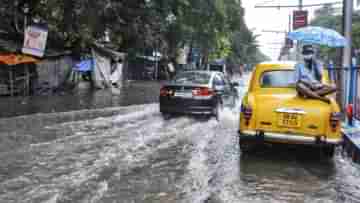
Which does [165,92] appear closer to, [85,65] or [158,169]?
[158,169]

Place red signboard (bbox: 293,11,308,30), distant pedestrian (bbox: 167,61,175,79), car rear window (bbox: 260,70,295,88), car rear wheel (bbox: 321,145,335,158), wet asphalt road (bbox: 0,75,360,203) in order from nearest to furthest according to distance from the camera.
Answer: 1. wet asphalt road (bbox: 0,75,360,203)
2. car rear wheel (bbox: 321,145,335,158)
3. car rear window (bbox: 260,70,295,88)
4. red signboard (bbox: 293,11,308,30)
5. distant pedestrian (bbox: 167,61,175,79)

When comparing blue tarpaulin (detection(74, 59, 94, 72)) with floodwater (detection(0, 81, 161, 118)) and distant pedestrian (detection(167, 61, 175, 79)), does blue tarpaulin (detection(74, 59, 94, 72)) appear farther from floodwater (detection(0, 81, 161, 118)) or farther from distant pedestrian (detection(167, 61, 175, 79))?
distant pedestrian (detection(167, 61, 175, 79))

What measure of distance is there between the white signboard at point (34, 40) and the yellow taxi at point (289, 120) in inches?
469

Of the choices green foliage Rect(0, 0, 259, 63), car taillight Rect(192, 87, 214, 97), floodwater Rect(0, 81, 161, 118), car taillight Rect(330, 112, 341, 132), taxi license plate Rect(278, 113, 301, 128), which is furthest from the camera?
green foliage Rect(0, 0, 259, 63)

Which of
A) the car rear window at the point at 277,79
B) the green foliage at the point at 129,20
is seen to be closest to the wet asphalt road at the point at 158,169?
the car rear window at the point at 277,79

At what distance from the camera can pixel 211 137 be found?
9484 mm

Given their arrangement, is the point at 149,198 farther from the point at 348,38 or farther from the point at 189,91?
the point at 348,38

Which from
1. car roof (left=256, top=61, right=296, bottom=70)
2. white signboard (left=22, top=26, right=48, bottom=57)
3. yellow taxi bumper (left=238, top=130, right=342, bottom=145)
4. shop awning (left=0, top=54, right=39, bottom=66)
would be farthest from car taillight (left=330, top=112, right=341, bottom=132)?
shop awning (left=0, top=54, right=39, bottom=66)

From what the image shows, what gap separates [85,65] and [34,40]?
17.3ft

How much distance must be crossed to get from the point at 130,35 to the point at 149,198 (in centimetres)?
2089

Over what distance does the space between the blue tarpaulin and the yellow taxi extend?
591 inches

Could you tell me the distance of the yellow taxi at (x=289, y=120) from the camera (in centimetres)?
681

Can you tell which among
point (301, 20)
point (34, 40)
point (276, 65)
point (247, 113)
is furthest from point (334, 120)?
point (301, 20)

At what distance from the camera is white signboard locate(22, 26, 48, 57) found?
1636cm
